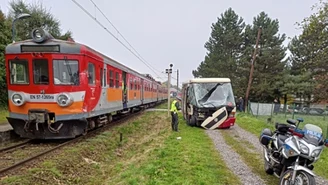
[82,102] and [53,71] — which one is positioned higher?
[53,71]

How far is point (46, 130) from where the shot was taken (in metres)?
8.69

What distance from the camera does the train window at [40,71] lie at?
331 inches

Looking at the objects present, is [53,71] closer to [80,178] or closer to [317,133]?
[80,178]

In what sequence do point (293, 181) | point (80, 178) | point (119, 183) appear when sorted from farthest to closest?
point (80, 178) < point (119, 183) < point (293, 181)

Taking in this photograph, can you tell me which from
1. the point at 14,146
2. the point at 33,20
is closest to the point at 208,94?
the point at 14,146

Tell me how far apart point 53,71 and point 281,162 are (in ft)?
22.3

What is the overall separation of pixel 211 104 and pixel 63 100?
6.55 m

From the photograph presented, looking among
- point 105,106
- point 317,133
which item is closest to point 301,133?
point 317,133

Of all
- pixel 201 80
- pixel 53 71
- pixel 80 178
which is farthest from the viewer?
pixel 201 80

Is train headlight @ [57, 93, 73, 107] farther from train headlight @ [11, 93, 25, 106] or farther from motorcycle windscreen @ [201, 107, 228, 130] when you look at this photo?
motorcycle windscreen @ [201, 107, 228, 130]

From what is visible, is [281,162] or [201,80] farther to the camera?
[201,80]

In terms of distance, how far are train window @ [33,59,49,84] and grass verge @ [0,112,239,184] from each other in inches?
88.7

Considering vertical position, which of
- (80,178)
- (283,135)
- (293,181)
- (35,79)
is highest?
(35,79)

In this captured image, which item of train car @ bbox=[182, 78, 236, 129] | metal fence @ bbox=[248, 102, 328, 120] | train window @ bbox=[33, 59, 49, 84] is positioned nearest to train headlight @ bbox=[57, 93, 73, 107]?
train window @ bbox=[33, 59, 49, 84]
